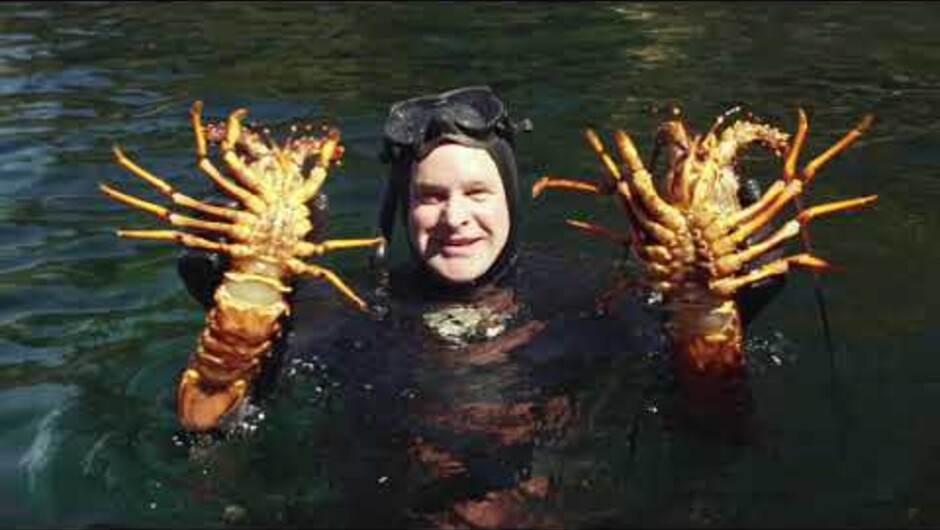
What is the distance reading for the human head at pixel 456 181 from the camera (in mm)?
5402

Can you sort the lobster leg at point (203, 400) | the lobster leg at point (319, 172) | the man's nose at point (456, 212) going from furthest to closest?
the man's nose at point (456, 212) → the lobster leg at point (203, 400) → the lobster leg at point (319, 172)

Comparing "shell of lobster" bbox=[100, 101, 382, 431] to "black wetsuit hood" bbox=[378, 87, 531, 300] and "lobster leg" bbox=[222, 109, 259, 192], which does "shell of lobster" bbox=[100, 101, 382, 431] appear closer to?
"lobster leg" bbox=[222, 109, 259, 192]

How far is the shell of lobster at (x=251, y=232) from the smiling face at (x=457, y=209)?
0.93m

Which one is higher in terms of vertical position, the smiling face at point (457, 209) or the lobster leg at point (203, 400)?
the smiling face at point (457, 209)

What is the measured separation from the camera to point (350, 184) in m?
9.34

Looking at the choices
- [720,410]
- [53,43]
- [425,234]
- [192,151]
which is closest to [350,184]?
[192,151]

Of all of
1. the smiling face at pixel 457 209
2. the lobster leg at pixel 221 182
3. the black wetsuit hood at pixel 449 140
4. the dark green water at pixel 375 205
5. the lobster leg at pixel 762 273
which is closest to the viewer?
the lobster leg at pixel 762 273

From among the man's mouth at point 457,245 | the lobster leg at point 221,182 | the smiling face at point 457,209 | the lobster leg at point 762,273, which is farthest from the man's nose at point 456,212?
the lobster leg at point 762,273

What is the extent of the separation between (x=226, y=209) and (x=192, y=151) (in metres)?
5.94

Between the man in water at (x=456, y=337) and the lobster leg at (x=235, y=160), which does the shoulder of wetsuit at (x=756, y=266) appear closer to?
the man in water at (x=456, y=337)

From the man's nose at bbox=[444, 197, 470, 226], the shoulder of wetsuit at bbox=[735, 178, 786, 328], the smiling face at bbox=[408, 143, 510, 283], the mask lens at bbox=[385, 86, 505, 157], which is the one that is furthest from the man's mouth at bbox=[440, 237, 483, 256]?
the shoulder of wetsuit at bbox=[735, 178, 786, 328]

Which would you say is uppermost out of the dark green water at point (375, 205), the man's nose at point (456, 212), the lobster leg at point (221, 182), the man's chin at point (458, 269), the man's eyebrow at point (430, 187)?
the lobster leg at point (221, 182)

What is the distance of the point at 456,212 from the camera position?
5.29 meters

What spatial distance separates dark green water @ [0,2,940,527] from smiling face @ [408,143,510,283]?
0.81m
